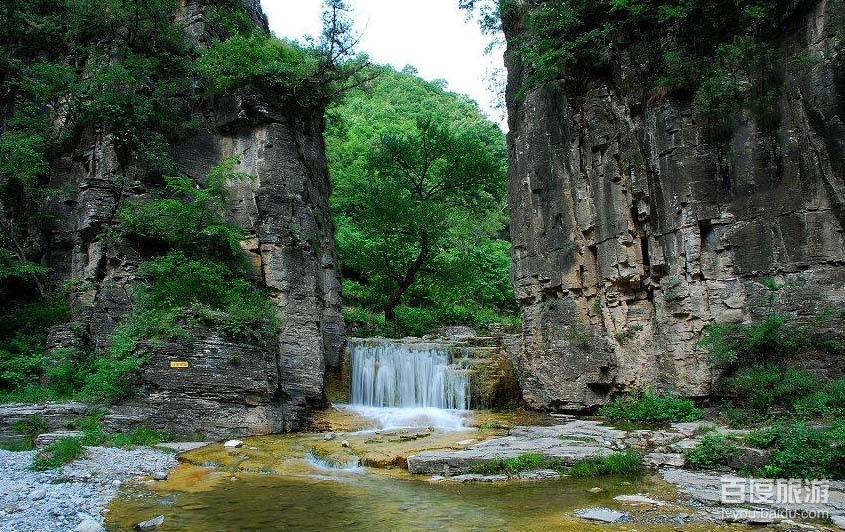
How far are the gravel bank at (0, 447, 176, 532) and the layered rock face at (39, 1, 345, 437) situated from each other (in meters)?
2.12

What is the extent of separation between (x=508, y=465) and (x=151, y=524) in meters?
5.19

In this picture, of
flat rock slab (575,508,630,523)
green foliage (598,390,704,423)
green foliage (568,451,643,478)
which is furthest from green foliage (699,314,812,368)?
flat rock slab (575,508,630,523)

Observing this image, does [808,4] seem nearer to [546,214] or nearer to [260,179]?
[546,214]

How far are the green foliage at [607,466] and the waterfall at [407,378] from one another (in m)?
8.28

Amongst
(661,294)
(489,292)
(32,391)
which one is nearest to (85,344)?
(32,391)

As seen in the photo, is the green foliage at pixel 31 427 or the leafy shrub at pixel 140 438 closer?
the green foliage at pixel 31 427

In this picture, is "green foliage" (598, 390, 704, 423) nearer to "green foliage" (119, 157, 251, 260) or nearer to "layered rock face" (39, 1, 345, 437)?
"layered rock face" (39, 1, 345, 437)

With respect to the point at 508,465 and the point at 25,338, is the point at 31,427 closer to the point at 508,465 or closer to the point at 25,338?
the point at 25,338

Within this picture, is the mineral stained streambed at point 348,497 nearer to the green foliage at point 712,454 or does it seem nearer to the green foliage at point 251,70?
the green foliage at point 712,454

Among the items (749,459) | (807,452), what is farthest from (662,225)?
(807,452)

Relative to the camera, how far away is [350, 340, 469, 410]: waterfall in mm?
17250

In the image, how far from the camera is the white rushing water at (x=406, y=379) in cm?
1717

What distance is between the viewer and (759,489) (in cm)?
729

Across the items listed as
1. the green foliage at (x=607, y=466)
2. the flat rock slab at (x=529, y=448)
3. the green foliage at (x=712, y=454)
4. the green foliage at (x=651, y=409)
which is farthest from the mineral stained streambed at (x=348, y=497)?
the green foliage at (x=651, y=409)
